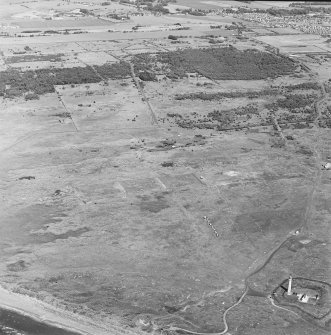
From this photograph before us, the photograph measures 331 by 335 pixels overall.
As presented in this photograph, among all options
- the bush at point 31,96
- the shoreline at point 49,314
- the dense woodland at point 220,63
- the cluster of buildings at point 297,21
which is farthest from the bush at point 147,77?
the shoreline at point 49,314

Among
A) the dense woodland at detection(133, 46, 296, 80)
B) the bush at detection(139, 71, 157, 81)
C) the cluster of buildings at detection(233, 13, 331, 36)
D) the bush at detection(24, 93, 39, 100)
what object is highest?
the bush at detection(24, 93, 39, 100)

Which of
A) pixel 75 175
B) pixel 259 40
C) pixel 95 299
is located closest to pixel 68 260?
pixel 95 299

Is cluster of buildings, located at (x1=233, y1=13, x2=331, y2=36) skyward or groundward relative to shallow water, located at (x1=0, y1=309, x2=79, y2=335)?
groundward

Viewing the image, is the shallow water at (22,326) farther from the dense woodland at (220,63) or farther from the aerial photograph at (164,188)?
the dense woodland at (220,63)

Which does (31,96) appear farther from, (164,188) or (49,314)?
(49,314)

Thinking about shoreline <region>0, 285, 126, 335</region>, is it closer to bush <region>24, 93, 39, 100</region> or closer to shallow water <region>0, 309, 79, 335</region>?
shallow water <region>0, 309, 79, 335</region>

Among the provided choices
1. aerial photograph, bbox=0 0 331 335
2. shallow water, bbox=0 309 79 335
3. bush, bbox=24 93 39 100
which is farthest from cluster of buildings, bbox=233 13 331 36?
shallow water, bbox=0 309 79 335

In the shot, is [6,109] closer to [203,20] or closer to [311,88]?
[311,88]
